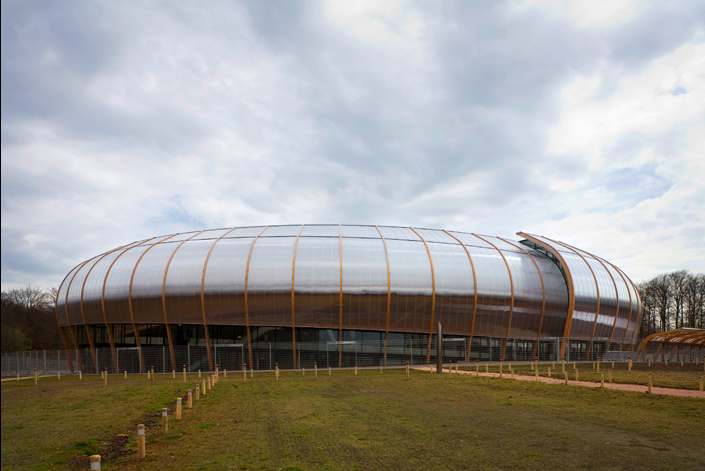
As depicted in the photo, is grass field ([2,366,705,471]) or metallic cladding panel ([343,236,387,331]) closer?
grass field ([2,366,705,471])

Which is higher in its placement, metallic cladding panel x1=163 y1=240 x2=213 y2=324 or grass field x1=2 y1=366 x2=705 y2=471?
metallic cladding panel x1=163 y1=240 x2=213 y2=324

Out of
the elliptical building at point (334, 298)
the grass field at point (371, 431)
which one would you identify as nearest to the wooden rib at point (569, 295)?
the elliptical building at point (334, 298)

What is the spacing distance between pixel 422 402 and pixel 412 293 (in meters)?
26.6

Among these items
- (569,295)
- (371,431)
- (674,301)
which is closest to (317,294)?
(569,295)

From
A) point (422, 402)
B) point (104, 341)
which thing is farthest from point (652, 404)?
point (104, 341)

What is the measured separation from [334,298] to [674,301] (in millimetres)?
69034

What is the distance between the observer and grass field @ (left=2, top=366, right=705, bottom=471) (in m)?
10.6

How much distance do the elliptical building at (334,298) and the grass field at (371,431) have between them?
22145mm

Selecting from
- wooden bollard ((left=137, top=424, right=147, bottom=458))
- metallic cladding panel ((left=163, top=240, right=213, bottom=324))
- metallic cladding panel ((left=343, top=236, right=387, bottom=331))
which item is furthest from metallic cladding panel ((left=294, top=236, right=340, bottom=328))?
wooden bollard ((left=137, top=424, right=147, bottom=458))

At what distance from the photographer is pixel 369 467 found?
32.8 feet

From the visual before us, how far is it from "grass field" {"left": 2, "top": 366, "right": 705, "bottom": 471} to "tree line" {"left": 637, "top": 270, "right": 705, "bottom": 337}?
7288cm

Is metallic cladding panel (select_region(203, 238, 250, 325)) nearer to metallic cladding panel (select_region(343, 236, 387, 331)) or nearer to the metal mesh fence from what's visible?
the metal mesh fence

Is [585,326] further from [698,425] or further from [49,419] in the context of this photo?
[49,419]

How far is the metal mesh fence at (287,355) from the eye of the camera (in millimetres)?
45750
